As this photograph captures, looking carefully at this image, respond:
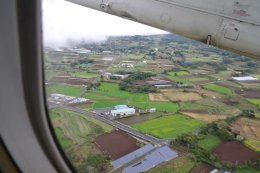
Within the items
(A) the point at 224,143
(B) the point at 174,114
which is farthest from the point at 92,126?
(B) the point at 174,114

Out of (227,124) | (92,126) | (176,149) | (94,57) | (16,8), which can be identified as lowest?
(176,149)

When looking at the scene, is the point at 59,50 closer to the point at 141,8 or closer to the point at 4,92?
the point at 4,92

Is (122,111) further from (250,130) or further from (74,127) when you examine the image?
(250,130)

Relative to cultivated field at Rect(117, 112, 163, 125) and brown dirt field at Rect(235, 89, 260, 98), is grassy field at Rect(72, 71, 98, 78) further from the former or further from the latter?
brown dirt field at Rect(235, 89, 260, 98)

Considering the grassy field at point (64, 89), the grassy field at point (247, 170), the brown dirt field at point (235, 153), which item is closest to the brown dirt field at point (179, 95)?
the brown dirt field at point (235, 153)

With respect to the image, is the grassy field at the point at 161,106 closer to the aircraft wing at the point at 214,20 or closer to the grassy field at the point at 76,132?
the grassy field at the point at 76,132

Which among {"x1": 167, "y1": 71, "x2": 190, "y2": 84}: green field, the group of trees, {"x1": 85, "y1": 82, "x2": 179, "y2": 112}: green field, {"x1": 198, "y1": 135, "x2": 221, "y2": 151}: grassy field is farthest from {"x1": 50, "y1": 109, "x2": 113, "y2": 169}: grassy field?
{"x1": 167, "y1": 71, "x2": 190, "y2": 84}: green field
